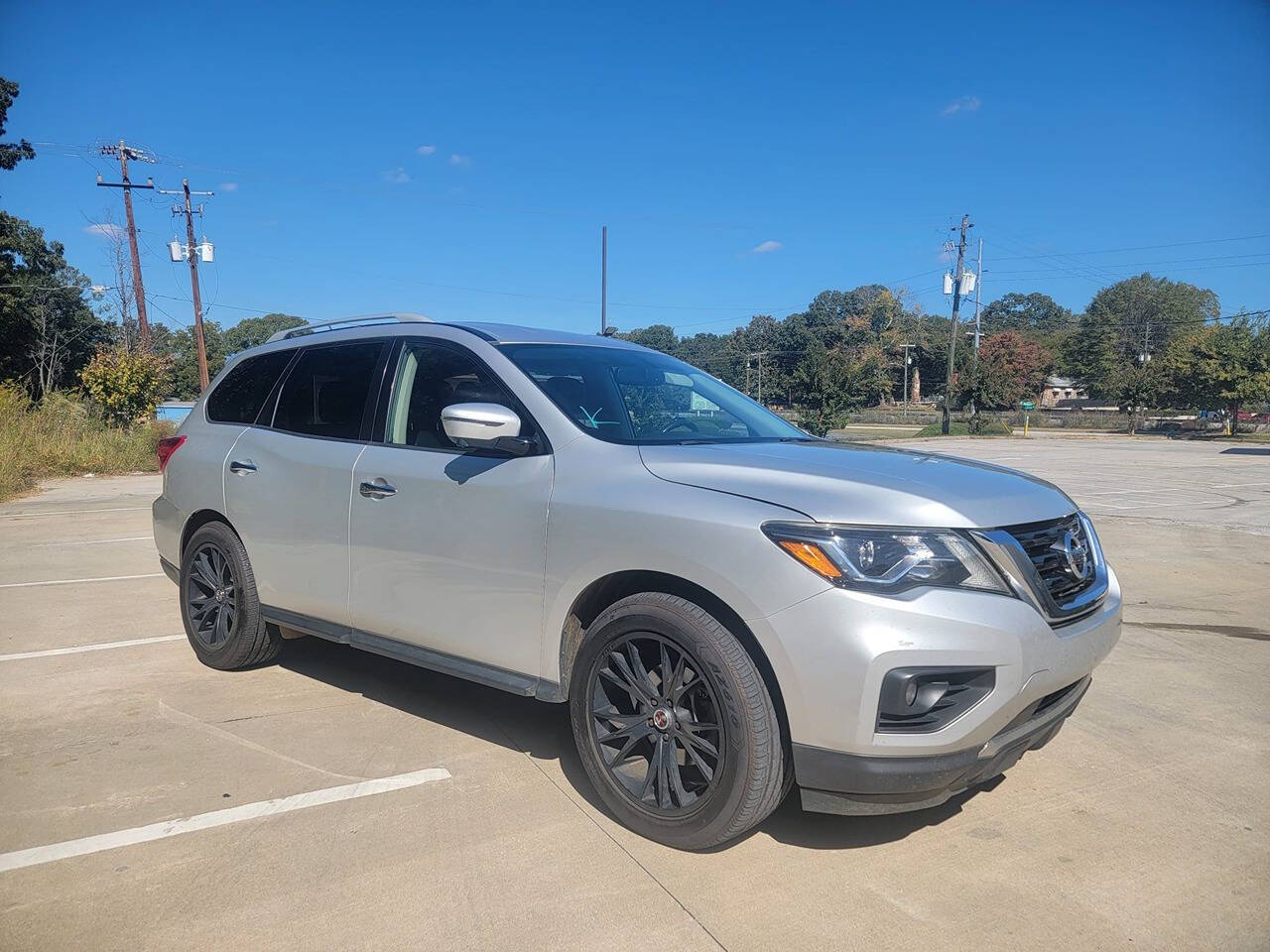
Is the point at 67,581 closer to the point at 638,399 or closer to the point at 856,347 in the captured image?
the point at 638,399

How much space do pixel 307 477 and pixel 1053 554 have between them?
3.24 metres

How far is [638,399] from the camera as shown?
12.4 ft

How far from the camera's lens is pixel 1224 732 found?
13.4 feet

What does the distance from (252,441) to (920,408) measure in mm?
92821

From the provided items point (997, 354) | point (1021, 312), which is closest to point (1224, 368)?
point (997, 354)

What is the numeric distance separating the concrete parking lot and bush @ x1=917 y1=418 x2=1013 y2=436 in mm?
50359

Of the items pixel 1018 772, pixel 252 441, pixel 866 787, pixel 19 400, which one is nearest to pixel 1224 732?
pixel 1018 772

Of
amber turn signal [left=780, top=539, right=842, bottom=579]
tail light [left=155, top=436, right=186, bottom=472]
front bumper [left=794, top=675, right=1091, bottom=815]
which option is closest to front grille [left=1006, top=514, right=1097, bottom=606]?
front bumper [left=794, top=675, right=1091, bottom=815]

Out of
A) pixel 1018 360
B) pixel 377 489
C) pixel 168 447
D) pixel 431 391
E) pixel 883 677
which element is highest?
pixel 1018 360

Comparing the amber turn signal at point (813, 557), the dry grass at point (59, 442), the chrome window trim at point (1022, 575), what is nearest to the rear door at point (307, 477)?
the amber turn signal at point (813, 557)

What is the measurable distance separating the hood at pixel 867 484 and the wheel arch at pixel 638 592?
1.13 ft

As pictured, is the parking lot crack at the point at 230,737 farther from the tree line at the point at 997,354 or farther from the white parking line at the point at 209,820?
the tree line at the point at 997,354

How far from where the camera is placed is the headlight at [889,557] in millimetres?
2553

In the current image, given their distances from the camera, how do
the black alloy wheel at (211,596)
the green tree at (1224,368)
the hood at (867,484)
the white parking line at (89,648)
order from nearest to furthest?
the hood at (867,484) → the black alloy wheel at (211,596) → the white parking line at (89,648) → the green tree at (1224,368)
